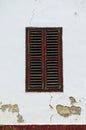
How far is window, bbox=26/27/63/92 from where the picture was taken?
14.3 meters

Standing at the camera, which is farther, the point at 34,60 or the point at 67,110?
the point at 34,60

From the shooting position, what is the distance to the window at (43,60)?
1427cm

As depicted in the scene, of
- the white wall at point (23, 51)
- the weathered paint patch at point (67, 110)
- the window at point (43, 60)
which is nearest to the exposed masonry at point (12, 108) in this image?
the white wall at point (23, 51)

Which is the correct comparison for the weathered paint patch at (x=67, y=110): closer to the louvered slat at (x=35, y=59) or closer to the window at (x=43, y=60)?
the window at (x=43, y=60)

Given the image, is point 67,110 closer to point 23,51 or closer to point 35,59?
point 35,59

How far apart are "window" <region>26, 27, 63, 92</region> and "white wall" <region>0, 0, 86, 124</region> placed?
0.09 m

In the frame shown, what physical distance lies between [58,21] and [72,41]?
446mm

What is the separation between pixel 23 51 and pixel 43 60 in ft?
1.31

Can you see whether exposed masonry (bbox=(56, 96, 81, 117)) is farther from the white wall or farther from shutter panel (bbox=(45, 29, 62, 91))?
shutter panel (bbox=(45, 29, 62, 91))

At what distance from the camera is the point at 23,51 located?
1428 centimetres

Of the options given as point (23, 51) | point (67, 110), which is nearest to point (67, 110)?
point (67, 110)

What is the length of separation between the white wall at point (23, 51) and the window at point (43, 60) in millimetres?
93

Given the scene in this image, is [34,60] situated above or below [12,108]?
above

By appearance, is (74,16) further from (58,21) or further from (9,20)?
(9,20)
